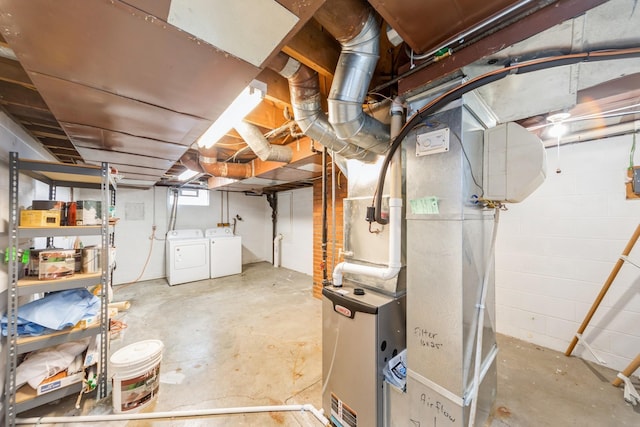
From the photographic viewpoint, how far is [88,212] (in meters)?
1.77

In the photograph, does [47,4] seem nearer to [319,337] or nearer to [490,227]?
[490,227]

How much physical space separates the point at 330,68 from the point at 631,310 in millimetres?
3280

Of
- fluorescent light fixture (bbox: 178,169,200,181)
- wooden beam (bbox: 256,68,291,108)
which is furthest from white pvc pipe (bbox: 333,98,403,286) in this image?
fluorescent light fixture (bbox: 178,169,200,181)

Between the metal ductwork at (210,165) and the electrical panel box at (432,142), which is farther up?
the metal ductwork at (210,165)

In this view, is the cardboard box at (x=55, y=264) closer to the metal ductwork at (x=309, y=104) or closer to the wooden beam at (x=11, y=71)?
the wooden beam at (x=11, y=71)

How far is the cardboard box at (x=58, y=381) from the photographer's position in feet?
5.16

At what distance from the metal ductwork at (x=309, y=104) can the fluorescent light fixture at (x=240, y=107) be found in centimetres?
14

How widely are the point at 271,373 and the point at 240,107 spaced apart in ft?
7.35

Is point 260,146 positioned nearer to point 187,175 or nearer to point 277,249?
point 187,175

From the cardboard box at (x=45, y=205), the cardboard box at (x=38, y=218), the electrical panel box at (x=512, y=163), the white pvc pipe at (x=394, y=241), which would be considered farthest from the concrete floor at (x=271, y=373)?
the electrical panel box at (x=512, y=163)

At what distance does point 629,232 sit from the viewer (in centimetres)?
207

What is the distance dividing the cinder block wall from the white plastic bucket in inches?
141

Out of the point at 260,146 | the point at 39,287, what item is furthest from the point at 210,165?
the point at 39,287

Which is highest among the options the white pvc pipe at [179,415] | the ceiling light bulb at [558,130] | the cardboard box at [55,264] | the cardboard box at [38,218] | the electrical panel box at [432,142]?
the ceiling light bulb at [558,130]
